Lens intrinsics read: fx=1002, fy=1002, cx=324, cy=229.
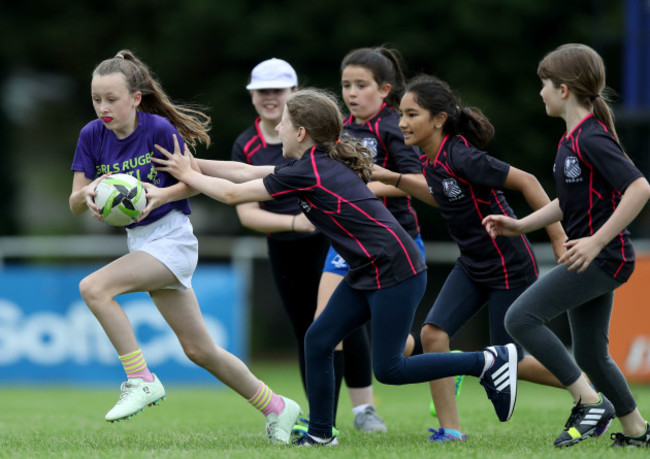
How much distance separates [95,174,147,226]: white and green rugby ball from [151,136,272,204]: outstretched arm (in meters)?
0.23

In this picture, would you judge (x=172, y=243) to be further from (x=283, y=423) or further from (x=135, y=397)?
(x=283, y=423)

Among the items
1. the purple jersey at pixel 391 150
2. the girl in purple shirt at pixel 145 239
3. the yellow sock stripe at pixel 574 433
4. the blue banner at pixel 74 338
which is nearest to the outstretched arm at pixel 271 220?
the purple jersey at pixel 391 150

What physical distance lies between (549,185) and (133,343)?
10506 millimetres

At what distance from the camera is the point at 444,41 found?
1551 cm

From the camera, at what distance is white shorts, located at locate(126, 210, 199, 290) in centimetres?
562

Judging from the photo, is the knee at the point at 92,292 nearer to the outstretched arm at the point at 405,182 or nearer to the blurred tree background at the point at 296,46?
the outstretched arm at the point at 405,182

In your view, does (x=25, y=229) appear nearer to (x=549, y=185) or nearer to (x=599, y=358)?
(x=549, y=185)

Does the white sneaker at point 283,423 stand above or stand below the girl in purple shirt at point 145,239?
below

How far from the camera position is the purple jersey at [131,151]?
5.69 m

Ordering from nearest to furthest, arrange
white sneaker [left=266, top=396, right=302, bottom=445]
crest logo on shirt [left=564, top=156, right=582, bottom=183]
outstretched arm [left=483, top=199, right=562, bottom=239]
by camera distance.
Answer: crest logo on shirt [left=564, top=156, right=582, bottom=183]
outstretched arm [left=483, top=199, right=562, bottom=239]
white sneaker [left=266, top=396, right=302, bottom=445]

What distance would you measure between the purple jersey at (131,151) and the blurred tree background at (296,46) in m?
9.16

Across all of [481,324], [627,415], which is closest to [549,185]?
[481,324]

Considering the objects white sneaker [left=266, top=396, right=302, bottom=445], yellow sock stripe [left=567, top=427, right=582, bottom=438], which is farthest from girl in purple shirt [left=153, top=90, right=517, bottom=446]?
yellow sock stripe [left=567, top=427, right=582, bottom=438]

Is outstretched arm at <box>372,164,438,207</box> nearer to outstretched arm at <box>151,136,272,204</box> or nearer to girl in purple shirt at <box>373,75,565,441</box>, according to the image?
girl in purple shirt at <box>373,75,565,441</box>
